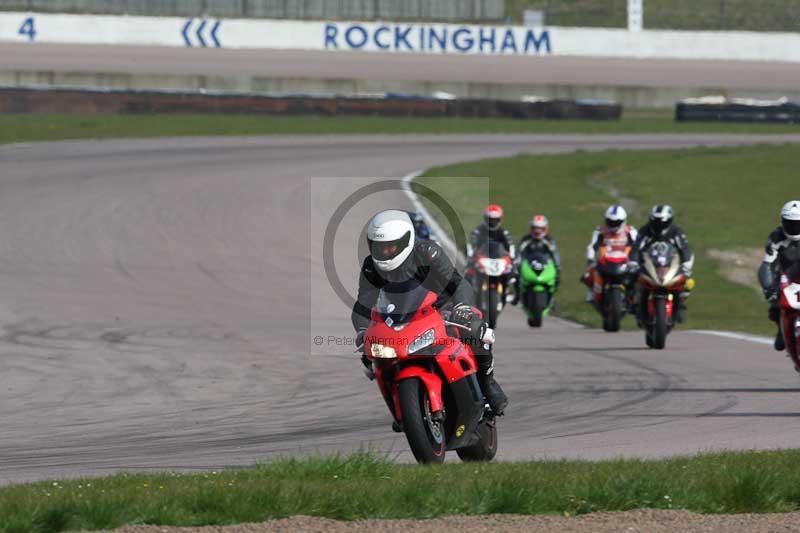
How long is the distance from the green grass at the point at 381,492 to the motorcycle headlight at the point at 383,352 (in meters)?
0.59

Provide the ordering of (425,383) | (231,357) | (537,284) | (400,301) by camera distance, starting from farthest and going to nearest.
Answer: (537,284)
(231,357)
(400,301)
(425,383)

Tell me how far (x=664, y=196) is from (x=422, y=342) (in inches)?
929

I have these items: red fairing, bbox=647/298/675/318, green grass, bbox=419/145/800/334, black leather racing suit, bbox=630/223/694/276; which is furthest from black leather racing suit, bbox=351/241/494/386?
green grass, bbox=419/145/800/334

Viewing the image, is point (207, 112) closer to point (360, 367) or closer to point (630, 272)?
point (630, 272)

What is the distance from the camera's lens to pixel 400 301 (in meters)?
8.46

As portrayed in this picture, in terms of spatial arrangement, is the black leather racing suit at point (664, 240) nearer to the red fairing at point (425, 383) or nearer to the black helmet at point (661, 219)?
the black helmet at point (661, 219)

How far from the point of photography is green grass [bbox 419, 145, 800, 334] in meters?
21.4

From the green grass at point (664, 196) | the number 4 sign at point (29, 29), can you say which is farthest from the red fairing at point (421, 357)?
the number 4 sign at point (29, 29)

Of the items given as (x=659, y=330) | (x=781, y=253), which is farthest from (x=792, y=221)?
(x=659, y=330)

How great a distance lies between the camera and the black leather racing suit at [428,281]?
8.46 meters

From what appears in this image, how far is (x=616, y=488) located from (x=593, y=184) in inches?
1053

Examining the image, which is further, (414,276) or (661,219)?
(661,219)

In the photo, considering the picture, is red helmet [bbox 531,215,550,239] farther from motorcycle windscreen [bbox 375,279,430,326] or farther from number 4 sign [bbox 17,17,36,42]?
number 4 sign [bbox 17,17,36,42]

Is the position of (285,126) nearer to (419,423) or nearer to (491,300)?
(491,300)
